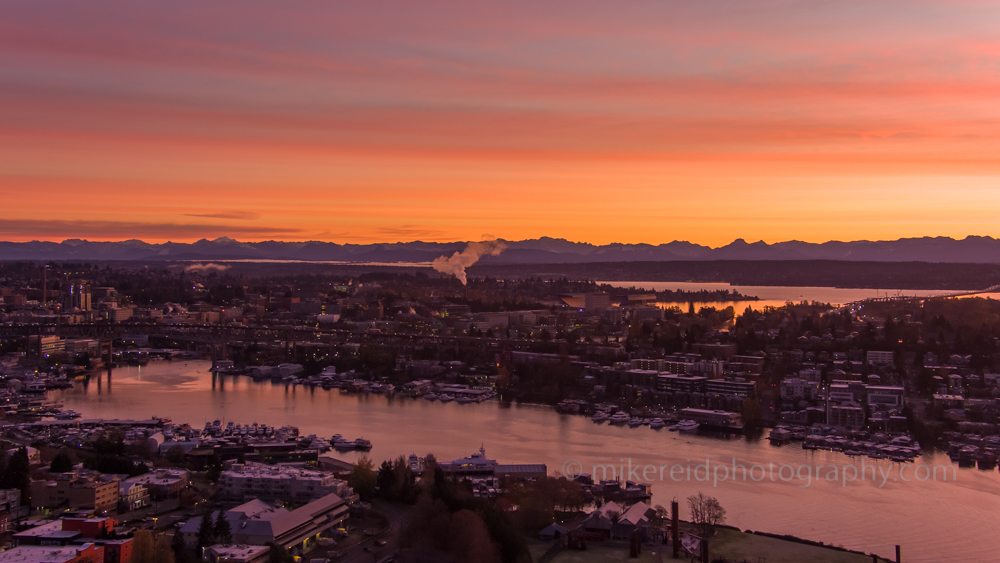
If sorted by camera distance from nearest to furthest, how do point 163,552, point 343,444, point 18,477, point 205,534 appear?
point 163,552 → point 205,534 → point 18,477 → point 343,444

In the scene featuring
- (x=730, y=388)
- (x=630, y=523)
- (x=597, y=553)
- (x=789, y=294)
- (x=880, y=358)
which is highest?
(x=789, y=294)

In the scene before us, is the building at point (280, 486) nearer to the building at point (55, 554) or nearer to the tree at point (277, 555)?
the tree at point (277, 555)

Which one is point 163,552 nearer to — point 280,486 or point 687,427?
point 280,486

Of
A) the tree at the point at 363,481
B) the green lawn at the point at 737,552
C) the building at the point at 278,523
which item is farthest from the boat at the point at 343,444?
the green lawn at the point at 737,552

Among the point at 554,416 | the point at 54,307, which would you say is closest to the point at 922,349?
the point at 554,416

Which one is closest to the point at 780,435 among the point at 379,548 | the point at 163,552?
the point at 379,548

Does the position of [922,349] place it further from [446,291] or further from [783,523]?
[446,291]

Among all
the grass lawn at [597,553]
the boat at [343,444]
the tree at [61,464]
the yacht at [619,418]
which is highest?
the tree at [61,464]
